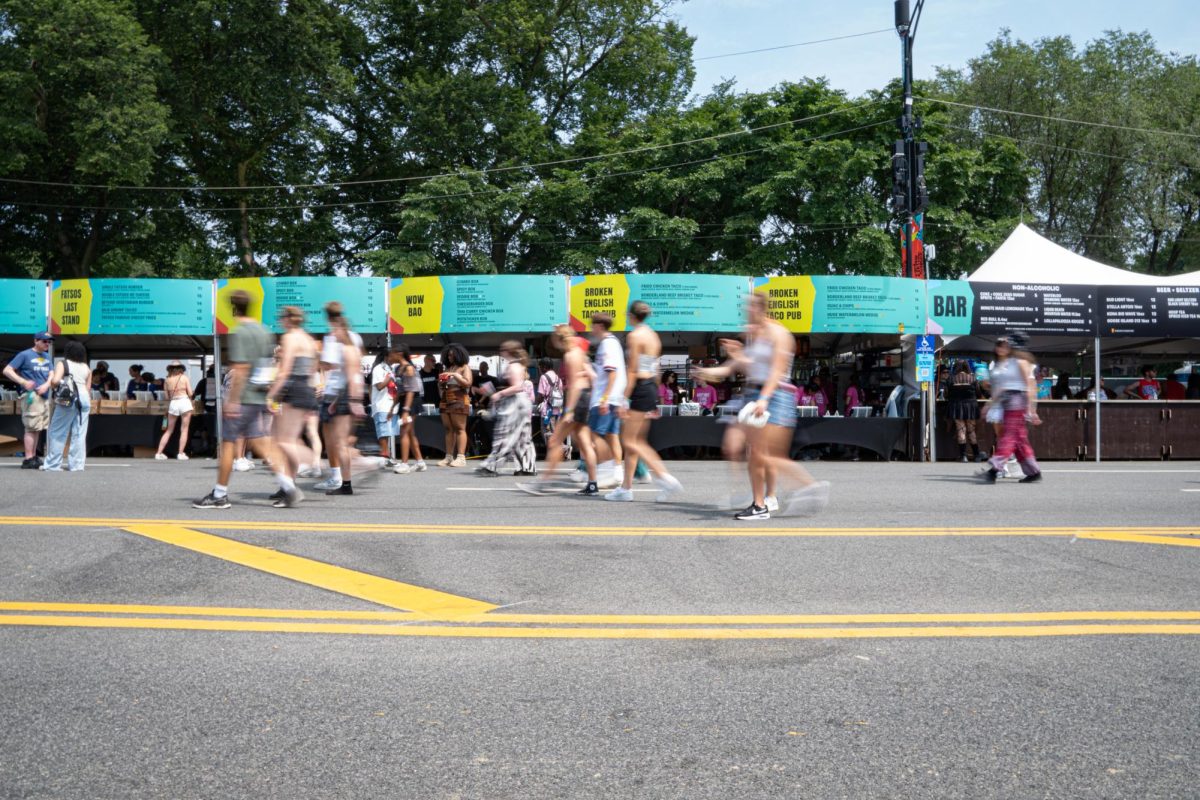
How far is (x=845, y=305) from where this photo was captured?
1720 cm

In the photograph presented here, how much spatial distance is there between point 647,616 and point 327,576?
1.95 metres

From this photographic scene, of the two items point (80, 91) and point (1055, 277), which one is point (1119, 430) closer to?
point (1055, 277)

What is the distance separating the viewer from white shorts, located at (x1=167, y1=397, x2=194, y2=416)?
16375 mm

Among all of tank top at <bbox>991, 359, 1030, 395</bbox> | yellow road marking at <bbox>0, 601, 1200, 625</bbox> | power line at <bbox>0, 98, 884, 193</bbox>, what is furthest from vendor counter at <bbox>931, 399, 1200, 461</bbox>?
power line at <bbox>0, 98, 884, 193</bbox>

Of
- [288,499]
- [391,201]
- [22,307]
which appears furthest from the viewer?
[391,201]

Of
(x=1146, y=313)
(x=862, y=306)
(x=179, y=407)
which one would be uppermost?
(x=862, y=306)

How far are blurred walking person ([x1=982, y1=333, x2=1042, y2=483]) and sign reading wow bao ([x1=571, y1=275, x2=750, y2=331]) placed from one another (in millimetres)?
5456

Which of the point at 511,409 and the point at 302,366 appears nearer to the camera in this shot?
the point at 302,366

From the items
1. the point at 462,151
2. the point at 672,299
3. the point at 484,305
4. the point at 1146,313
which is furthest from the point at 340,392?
the point at 462,151

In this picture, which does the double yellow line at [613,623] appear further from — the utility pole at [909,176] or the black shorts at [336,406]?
the utility pole at [909,176]

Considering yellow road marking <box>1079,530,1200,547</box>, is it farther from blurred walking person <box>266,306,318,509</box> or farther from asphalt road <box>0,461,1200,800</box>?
blurred walking person <box>266,306,318,509</box>

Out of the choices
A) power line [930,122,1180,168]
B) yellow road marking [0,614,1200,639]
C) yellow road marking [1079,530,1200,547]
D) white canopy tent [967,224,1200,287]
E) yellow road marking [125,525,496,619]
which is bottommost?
yellow road marking [1079,530,1200,547]

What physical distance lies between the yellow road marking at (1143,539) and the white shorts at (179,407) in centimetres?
1370

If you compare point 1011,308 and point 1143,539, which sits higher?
point 1011,308
